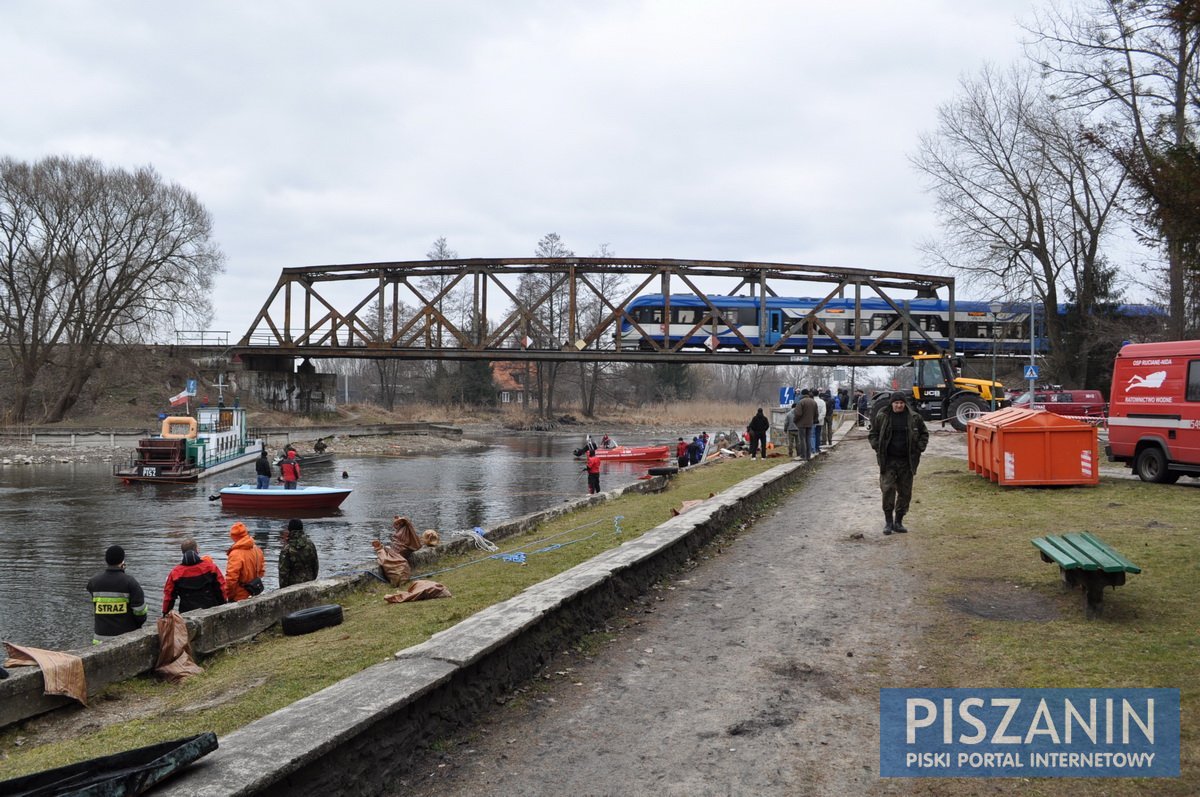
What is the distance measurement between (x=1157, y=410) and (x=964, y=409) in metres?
16.2

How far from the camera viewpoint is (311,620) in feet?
29.5

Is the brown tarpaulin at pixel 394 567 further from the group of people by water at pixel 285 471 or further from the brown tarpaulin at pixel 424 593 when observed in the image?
the group of people by water at pixel 285 471

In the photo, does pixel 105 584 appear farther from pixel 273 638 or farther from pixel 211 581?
pixel 273 638

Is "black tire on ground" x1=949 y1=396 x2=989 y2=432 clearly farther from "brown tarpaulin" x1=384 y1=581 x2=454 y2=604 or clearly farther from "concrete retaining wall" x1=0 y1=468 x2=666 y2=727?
"brown tarpaulin" x1=384 y1=581 x2=454 y2=604

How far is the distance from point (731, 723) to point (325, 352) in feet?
180

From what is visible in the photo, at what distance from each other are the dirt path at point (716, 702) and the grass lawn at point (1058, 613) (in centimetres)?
39

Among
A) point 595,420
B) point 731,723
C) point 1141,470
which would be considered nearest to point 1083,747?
point 731,723

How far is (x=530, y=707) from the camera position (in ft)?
17.6

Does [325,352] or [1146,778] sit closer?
[1146,778]

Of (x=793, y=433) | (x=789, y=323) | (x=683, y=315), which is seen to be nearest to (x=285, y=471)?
(x=793, y=433)

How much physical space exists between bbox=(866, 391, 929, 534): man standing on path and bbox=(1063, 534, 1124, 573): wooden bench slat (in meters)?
3.12

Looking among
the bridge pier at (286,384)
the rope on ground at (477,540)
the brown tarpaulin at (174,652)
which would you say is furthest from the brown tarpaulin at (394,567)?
the bridge pier at (286,384)

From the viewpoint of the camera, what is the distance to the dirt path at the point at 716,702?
4297 millimetres

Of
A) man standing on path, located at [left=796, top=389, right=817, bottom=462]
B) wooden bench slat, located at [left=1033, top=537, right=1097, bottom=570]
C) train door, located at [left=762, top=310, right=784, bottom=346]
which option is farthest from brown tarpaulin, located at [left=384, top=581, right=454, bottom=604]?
train door, located at [left=762, top=310, right=784, bottom=346]
